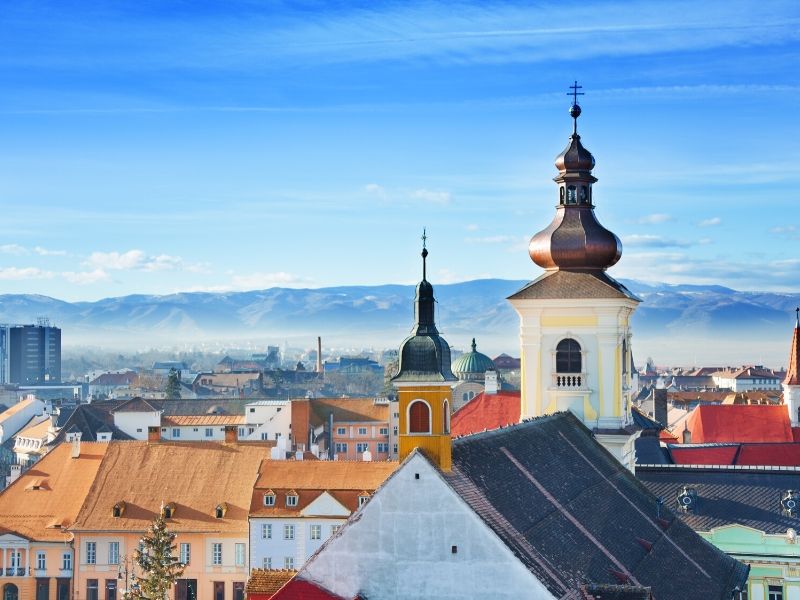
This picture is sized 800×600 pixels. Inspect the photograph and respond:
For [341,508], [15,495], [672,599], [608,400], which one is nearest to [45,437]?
[15,495]

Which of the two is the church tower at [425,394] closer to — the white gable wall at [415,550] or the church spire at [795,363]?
the white gable wall at [415,550]

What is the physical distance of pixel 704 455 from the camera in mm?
68125

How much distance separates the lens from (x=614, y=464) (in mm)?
45875

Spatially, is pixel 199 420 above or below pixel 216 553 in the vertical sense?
above

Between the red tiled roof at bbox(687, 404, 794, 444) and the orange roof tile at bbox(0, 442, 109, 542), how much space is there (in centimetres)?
4491

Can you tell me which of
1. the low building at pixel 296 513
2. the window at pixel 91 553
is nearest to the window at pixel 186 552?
the low building at pixel 296 513

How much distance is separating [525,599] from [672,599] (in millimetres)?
7663

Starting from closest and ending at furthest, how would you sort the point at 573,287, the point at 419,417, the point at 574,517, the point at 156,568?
the point at 419,417, the point at 574,517, the point at 156,568, the point at 573,287

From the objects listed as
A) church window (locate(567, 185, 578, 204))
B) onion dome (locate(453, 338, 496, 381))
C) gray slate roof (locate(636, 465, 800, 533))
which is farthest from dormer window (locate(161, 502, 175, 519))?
onion dome (locate(453, 338, 496, 381))

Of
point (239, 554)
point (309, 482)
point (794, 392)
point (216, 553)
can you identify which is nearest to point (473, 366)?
point (794, 392)

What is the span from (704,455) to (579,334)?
22.0 m

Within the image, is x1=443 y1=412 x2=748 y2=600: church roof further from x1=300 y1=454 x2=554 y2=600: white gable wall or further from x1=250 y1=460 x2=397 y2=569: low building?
x1=250 y1=460 x2=397 y2=569: low building

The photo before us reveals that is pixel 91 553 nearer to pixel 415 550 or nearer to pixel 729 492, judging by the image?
pixel 729 492

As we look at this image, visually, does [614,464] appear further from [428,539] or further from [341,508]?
[341,508]
